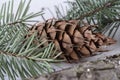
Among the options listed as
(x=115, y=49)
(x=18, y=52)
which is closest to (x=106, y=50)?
(x=115, y=49)

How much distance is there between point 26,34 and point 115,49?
13 centimetres

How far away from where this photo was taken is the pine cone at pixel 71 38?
0.40 meters

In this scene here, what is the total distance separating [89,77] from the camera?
11.3 inches

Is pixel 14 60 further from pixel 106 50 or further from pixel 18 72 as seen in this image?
pixel 106 50

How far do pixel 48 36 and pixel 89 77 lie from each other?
0.13 metres

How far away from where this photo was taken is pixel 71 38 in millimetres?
407

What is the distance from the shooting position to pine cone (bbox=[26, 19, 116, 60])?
402 mm

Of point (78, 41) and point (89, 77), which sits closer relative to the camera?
point (89, 77)

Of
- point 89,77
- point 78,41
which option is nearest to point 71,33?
point 78,41

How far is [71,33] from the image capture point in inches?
16.2

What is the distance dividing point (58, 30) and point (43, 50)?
0.05 m

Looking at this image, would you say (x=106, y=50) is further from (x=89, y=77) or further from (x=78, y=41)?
(x=89, y=77)

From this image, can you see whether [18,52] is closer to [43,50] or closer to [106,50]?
[43,50]

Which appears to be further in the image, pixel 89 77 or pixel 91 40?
pixel 91 40
